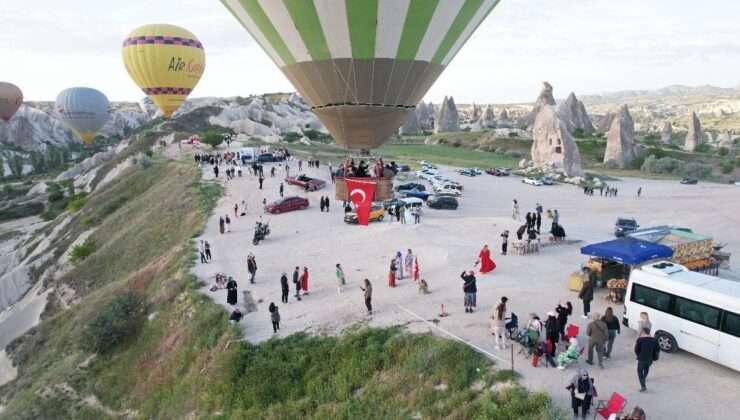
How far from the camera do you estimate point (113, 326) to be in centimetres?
1902

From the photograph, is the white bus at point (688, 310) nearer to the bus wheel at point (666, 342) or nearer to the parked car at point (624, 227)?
the bus wheel at point (666, 342)

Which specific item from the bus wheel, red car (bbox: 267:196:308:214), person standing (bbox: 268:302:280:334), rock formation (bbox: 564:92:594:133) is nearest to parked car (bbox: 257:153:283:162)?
red car (bbox: 267:196:308:214)

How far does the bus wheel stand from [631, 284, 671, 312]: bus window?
1.99 ft

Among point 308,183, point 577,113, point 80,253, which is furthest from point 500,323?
point 577,113

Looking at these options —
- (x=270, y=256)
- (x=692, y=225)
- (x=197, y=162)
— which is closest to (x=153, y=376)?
(x=270, y=256)

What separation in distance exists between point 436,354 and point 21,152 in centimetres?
17332

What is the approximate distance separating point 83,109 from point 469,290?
240 feet

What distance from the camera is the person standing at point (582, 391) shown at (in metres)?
9.00

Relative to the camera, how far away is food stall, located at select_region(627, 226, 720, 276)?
54.7ft

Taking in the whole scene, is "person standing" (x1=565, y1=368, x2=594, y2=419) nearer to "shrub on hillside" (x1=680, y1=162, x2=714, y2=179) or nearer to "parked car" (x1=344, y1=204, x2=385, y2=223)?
"parked car" (x1=344, y1=204, x2=385, y2=223)

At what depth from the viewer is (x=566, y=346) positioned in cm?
1191

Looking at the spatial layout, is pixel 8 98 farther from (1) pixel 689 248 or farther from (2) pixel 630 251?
(1) pixel 689 248

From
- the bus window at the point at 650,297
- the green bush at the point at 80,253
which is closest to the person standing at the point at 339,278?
the bus window at the point at 650,297

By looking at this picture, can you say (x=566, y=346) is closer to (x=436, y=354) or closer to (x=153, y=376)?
(x=436, y=354)
